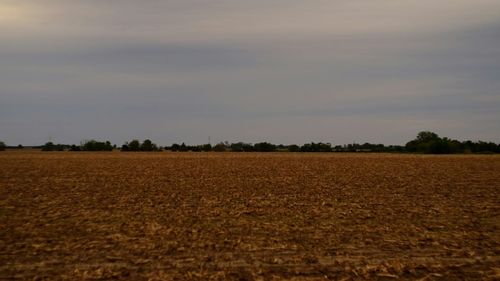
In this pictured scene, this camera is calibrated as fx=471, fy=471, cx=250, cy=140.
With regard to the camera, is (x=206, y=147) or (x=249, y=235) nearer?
(x=249, y=235)

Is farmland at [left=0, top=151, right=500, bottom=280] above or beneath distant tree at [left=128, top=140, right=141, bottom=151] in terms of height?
beneath

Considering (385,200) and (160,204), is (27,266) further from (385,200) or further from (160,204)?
(385,200)

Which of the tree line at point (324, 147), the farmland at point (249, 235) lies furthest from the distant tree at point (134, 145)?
the farmland at point (249, 235)

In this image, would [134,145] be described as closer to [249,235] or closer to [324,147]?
[324,147]

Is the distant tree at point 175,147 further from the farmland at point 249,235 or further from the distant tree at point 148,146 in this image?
the farmland at point 249,235

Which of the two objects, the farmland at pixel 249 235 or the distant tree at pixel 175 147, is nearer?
the farmland at pixel 249 235

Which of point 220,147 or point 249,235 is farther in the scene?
point 220,147

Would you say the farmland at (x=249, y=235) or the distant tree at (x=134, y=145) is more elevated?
the distant tree at (x=134, y=145)

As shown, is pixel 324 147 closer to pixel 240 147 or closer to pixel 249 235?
pixel 240 147

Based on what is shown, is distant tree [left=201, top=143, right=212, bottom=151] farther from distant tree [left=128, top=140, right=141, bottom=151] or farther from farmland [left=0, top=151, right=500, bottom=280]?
farmland [left=0, top=151, right=500, bottom=280]

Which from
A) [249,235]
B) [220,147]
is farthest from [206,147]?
[249,235]

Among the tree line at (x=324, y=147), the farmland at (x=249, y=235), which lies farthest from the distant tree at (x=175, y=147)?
the farmland at (x=249, y=235)

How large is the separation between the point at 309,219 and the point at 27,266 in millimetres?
8111

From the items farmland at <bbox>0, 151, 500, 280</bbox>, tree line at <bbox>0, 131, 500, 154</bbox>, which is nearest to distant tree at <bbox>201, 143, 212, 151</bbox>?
tree line at <bbox>0, 131, 500, 154</bbox>
